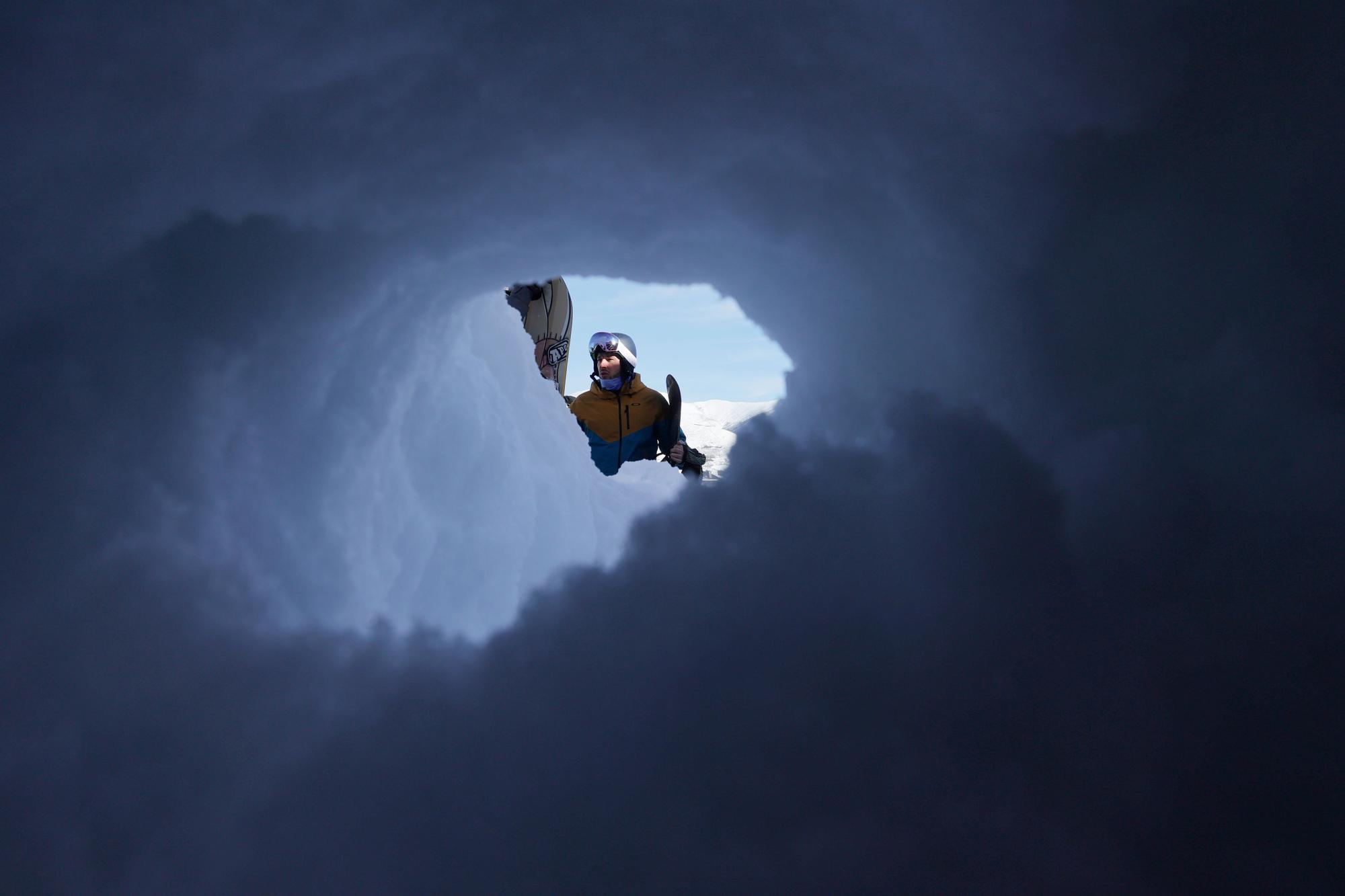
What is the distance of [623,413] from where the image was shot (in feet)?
21.6

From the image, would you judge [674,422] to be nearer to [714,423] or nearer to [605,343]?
[605,343]

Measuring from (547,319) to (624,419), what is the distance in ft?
10.9

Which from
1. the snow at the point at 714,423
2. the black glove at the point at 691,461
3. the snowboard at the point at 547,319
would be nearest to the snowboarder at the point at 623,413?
the black glove at the point at 691,461

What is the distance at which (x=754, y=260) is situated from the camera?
4711 millimetres

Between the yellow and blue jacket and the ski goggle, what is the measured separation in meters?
0.28

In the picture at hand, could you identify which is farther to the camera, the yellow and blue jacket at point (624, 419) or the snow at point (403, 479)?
the yellow and blue jacket at point (624, 419)

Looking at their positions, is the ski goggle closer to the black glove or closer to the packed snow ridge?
the black glove

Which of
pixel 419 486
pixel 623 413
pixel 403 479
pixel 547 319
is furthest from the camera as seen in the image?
pixel 547 319

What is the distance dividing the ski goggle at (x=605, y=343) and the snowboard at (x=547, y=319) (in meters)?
2.98

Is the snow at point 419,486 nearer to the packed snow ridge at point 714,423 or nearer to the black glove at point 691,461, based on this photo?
the black glove at point 691,461

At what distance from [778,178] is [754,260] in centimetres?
79

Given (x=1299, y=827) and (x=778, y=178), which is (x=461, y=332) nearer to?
(x=778, y=178)

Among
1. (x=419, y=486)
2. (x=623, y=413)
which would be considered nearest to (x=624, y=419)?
(x=623, y=413)

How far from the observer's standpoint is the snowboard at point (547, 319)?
30.7ft
